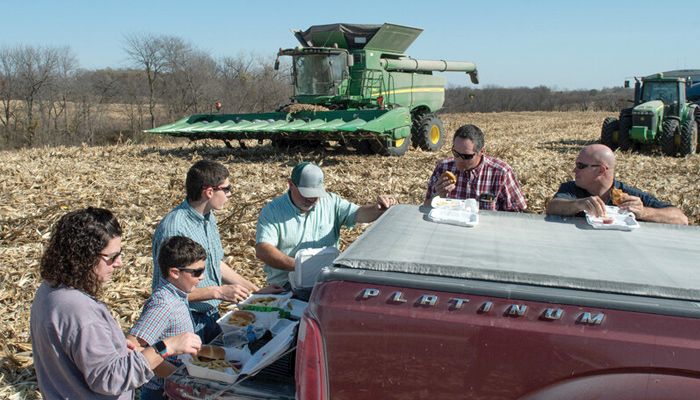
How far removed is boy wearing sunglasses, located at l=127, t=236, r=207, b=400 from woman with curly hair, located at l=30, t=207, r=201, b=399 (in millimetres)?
445

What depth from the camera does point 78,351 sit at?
259 centimetres

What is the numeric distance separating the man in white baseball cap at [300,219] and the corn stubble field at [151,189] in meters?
1.84

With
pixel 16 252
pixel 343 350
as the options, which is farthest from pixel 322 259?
pixel 16 252

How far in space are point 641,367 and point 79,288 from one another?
2237mm

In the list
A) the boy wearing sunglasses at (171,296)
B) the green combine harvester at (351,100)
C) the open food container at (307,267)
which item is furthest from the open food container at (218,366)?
the green combine harvester at (351,100)

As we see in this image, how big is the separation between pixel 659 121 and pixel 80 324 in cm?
1805

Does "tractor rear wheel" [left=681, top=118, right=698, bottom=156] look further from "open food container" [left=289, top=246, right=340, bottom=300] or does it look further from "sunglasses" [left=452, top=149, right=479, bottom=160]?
"open food container" [left=289, top=246, right=340, bottom=300]

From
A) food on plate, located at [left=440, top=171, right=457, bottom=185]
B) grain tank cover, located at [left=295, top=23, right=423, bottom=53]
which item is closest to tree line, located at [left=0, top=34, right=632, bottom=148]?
grain tank cover, located at [left=295, top=23, right=423, bottom=53]

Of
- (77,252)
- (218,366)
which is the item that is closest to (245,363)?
(218,366)

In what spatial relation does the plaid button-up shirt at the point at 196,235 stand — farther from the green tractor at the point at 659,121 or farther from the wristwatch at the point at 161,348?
the green tractor at the point at 659,121

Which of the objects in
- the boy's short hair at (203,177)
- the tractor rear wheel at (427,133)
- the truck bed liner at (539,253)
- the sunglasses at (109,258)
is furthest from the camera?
the tractor rear wheel at (427,133)

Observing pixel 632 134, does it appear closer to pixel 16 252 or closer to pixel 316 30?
pixel 316 30

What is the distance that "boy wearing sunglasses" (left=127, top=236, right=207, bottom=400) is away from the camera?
128 inches

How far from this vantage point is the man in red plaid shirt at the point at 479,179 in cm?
520
